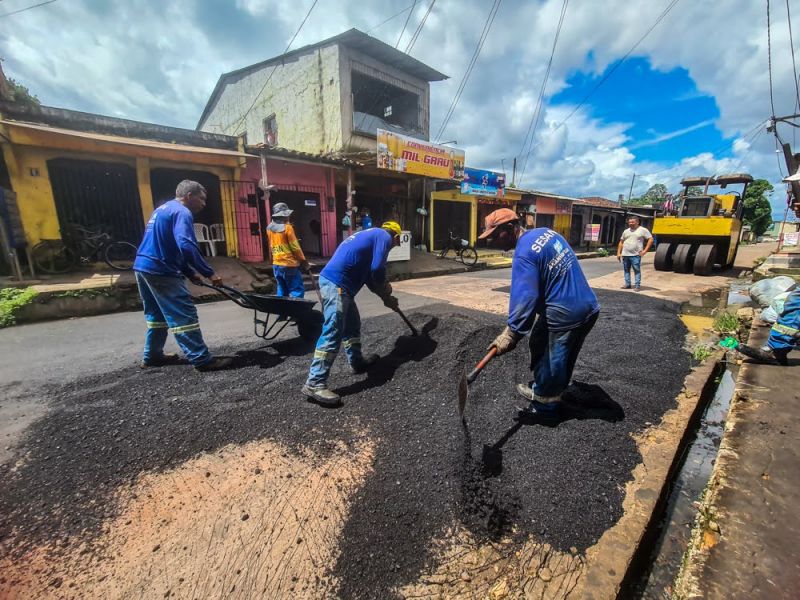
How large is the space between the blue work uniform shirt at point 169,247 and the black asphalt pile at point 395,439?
99 centimetres

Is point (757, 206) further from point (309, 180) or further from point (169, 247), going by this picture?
point (169, 247)

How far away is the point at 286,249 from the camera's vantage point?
17.8ft

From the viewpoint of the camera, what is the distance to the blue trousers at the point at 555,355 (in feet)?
8.18

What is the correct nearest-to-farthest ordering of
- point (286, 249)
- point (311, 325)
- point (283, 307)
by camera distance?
point (283, 307) < point (311, 325) < point (286, 249)

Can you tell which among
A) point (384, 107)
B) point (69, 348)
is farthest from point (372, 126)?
point (69, 348)

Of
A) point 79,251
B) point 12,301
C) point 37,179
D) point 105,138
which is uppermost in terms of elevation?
point 105,138

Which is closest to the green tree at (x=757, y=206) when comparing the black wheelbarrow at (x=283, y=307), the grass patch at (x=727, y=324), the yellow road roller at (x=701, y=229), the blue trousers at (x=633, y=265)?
the yellow road roller at (x=701, y=229)

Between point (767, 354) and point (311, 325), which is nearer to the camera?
point (767, 354)

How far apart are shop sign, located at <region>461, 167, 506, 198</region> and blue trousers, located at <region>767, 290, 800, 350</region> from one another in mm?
11459

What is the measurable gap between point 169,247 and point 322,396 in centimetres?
193

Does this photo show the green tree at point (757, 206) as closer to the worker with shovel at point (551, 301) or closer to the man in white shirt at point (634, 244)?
the man in white shirt at point (634, 244)

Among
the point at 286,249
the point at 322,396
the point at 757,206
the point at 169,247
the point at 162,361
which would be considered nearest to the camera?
the point at 322,396

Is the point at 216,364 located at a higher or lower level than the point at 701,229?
lower

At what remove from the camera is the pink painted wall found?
9961mm
